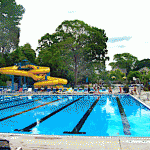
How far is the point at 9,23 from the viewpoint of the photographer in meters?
34.1

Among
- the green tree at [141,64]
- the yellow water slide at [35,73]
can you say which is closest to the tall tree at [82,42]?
the yellow water slide at [35,73]

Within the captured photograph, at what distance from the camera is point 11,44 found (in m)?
36.0

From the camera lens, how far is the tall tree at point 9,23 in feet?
111

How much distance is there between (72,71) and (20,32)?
14750 millimetres

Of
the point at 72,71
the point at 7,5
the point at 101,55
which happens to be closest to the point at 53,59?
the point at 72,71

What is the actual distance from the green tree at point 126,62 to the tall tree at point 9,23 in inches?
1867

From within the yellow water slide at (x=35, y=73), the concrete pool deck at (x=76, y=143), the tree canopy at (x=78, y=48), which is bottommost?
the concrete pool deck at (x=76, y=143)

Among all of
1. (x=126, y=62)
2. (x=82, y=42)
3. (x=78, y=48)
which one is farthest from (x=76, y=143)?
(x=126, y=62)

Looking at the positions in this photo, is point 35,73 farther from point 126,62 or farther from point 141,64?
point 141,64

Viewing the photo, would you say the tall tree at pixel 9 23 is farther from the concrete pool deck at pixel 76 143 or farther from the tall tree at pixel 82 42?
the concrete pool deck at pixel 76 143

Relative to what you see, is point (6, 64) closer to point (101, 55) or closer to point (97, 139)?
point (101, 55)

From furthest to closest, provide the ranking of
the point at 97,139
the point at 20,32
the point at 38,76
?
the point at 20,32
the point at 38,76
the point at 97,139

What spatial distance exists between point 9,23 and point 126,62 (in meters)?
51.3

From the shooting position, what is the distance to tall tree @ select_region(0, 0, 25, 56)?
111 feet
